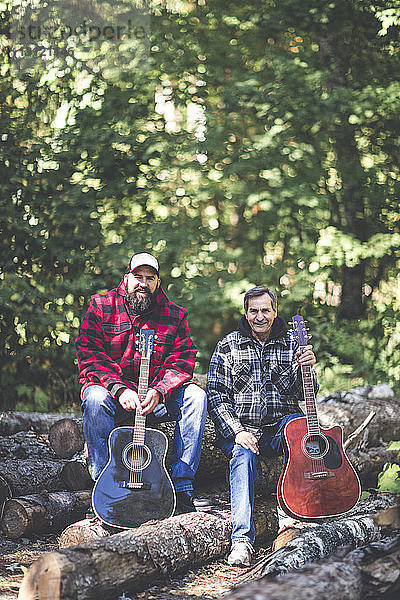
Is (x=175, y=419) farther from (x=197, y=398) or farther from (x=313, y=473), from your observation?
(x=313, y=473)

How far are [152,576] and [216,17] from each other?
7.64 metres

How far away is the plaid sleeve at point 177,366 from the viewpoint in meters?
3.96

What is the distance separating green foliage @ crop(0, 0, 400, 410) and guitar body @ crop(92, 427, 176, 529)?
144 inches

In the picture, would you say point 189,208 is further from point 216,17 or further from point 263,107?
point 216,17

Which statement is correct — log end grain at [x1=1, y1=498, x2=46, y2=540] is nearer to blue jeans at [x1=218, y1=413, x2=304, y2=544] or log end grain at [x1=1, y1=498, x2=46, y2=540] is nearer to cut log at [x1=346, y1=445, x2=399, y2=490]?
blue jeans at [x1=218, y1=413, x2=304, y2=544]

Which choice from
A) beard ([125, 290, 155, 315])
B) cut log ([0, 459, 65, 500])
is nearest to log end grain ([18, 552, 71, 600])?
cut log ([0, 459, 65, 500])

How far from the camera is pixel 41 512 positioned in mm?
3945

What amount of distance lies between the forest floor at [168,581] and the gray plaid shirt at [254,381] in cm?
77

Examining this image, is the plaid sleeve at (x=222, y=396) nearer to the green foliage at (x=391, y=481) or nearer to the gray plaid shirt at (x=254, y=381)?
the gray plaid shirt at (x=254, y=381)

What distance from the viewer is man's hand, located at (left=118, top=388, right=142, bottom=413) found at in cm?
379

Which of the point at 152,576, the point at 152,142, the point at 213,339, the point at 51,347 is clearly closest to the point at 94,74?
the point at 152,142

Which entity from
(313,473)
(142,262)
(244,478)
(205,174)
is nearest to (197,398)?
(244,478)

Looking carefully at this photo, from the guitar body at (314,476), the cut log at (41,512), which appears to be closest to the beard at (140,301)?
the guitar body at (314,476)

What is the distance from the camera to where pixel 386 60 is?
8.48 meters
